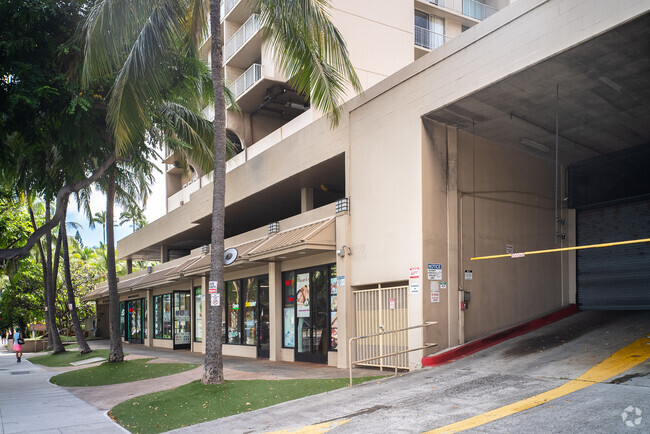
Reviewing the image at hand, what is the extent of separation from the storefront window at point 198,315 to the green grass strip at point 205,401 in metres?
13.7

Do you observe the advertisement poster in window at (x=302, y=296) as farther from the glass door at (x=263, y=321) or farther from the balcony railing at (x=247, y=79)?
the balcony railing at (x=247, y=79)

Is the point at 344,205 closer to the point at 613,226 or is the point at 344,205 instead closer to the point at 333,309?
the point at 333,309

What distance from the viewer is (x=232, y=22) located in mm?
29484

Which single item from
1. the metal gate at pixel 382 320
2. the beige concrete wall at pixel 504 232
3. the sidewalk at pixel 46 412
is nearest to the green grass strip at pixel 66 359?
the sidewalk at pixel 46 412

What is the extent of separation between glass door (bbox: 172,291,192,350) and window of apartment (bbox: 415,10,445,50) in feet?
57.4

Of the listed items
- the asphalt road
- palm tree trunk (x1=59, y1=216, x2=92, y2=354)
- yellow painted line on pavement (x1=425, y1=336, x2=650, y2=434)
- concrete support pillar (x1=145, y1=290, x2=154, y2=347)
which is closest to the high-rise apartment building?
the asphalt road

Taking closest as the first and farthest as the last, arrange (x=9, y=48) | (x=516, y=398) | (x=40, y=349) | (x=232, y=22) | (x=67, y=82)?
(x=516, y=398) < (x=9, y=48) < (x=67, y=82) < (x=232, y=22) < (x=40, y=349)

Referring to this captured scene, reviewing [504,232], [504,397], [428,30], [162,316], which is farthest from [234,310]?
[428,30]

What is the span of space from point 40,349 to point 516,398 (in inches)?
1463

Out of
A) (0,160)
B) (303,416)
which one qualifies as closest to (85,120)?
(0,160)

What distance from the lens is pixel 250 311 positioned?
22.1 meters

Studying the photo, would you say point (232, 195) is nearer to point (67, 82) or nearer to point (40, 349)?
point (67, 82)

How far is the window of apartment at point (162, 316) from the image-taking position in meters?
31.4

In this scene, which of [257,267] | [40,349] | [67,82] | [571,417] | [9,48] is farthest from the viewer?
[40,349]
